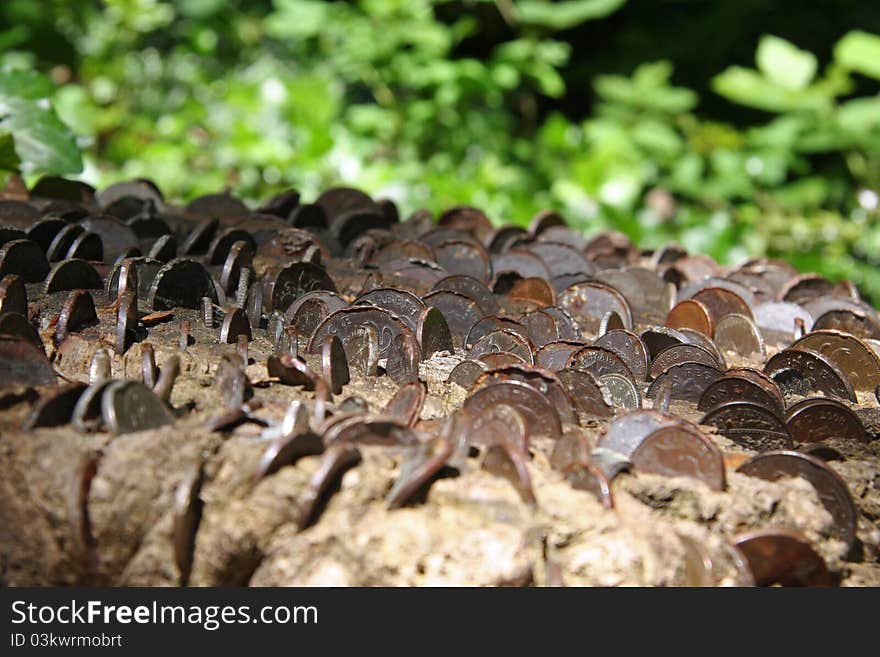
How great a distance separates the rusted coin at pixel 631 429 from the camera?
2238 mm

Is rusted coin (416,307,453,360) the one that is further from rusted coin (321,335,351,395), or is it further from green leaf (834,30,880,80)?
green leaf (834,30,880,80)

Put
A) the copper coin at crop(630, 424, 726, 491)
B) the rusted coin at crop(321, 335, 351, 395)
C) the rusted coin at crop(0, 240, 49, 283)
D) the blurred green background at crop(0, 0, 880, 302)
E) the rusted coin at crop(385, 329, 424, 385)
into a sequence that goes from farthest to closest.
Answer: the blurred green background at crop(0, 0, 880, 302), the rusted coin at crop(0, 240, 49, 283), the rusted coin at crop(385, 329, 424, 385), the rusted coin at crop(321, 335, 351, 395), the copper coin at crop(630, 424, 726, 491)

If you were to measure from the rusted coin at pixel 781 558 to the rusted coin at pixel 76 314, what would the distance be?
5.49 feet

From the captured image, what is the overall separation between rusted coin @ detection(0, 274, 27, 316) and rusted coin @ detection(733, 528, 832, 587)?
1800 mm

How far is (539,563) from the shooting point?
1.96 meters

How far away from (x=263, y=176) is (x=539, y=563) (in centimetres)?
546

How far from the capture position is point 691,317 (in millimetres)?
3379

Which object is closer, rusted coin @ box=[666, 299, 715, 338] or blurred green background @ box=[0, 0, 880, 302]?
rusted coin @ box=[666, 299, 715, 338]

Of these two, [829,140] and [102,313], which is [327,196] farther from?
[829,140]

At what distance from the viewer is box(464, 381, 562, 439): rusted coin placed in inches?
89.4

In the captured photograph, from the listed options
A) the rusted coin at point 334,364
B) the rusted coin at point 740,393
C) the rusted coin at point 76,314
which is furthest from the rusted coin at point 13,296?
the rusted coin at point 740,393

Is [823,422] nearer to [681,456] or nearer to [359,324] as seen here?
[681,456]

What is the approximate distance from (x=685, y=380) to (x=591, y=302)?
75 centimetres

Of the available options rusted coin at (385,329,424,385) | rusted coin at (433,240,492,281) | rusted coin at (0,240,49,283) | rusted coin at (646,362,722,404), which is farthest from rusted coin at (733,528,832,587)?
rusted coin at (0,240,49,283)
